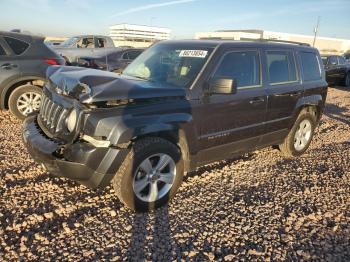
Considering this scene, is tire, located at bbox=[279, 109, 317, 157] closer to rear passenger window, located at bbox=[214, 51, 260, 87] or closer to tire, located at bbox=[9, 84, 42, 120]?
rear passenger window, located at bbox=[214, 51, 260, 87]

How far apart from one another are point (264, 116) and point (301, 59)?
1.43 m

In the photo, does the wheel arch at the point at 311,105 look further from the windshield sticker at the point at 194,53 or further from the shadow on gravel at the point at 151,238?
the shadow on gravel at the point at 151,238

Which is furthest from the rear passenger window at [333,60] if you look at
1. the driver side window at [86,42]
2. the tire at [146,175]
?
the tire at [146,175]

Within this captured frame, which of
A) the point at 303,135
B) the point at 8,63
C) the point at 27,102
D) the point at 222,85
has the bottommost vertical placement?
the point at 303,135

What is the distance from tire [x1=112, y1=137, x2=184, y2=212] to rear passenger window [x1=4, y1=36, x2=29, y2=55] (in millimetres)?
4760

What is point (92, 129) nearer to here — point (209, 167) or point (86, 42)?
point (209, 167)

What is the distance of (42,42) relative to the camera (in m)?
7.29

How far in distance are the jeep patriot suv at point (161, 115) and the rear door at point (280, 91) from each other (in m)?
0.02

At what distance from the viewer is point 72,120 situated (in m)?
3.44

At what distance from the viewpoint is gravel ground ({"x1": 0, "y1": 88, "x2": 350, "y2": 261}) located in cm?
308

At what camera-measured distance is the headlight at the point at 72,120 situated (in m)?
3.39

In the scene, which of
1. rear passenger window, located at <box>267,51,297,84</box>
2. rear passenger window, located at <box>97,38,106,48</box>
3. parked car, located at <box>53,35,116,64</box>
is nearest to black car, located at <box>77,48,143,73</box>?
parked car, located at <box>53,35,116,64</box>

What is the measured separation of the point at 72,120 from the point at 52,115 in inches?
18.9

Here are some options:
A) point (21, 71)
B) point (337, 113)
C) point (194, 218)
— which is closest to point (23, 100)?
point (21, 71)
